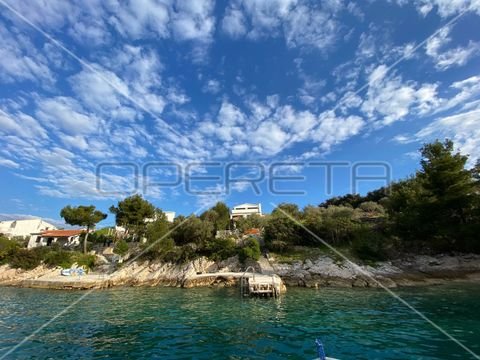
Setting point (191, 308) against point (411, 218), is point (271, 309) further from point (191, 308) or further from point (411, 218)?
point (411, 218)

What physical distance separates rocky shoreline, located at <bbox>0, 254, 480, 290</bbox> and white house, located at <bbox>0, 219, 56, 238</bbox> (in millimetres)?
46849

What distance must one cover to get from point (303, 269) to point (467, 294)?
49.5 ft

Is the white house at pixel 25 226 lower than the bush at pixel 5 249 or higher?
higher

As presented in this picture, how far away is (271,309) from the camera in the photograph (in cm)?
1708

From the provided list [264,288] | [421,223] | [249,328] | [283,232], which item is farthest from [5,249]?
[421,223]

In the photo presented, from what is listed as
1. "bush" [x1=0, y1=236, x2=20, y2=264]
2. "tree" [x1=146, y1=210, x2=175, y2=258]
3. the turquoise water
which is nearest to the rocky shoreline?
"tree" [x1=146, y1=210, x2=175, y2=258]

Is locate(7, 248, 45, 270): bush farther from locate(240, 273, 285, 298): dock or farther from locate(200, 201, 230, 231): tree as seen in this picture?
locate(240, 273, 285, 298): dock

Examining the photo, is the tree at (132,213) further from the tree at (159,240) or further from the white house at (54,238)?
the white house at (54,238)

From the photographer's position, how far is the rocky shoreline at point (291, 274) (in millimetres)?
26984

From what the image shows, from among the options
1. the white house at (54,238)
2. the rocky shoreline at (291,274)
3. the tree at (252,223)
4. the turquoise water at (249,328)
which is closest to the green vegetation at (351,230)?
the rocky shoreline at (291,274)

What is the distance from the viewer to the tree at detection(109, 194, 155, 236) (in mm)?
46675

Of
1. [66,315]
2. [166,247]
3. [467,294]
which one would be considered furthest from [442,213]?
[66,315]

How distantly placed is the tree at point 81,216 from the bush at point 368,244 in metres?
41.9

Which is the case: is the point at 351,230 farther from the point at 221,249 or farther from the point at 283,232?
the point at 221,249
